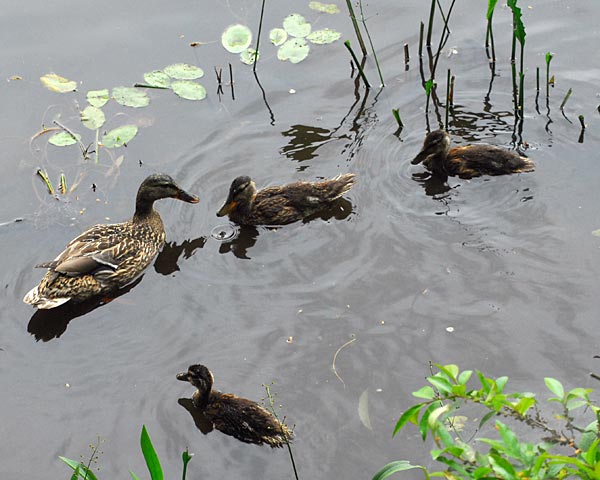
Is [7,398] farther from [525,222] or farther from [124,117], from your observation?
[525,222]

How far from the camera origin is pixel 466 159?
234 inches

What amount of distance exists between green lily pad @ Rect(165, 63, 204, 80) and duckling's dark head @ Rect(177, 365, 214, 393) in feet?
11.2

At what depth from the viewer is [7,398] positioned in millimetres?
4617

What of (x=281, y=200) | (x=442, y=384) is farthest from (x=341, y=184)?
(x=442, y=384)

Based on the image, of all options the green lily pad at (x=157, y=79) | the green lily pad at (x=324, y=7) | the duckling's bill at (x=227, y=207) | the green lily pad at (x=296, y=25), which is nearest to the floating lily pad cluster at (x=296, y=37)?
the green lily pad at (x=296, y=25)

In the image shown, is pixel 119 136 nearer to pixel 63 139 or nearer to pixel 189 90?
pixel 63 139

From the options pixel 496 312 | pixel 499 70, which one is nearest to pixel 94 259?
pixel 496 312

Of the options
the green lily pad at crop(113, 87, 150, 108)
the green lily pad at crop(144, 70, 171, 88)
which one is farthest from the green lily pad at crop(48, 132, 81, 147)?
the green lily pad at crop(144, 70, 171, 88)

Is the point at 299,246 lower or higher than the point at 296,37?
lower

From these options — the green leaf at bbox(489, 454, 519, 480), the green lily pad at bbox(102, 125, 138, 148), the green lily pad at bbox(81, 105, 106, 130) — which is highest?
the green leaf at bbox(489, 454, 519, 480)

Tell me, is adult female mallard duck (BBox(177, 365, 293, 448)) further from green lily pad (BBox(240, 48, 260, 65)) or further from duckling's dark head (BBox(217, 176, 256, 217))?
green lily pad (BBox(240, 48, 260, 65))

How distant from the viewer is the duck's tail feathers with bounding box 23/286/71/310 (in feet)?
16.6

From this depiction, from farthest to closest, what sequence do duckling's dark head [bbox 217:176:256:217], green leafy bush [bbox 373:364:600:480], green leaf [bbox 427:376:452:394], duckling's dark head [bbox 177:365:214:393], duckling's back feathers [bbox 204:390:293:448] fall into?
duckling's dark head [bbox 217:176:256:217] < duckling's dark head [bbox 177:365:214:393] < duckling's back feathers [bbox 204:390:293:448] < green leaf [bbox 427:376:452:394] < green leafy bush [bbox 373:364:600:480]

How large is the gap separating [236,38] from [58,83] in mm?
1610
